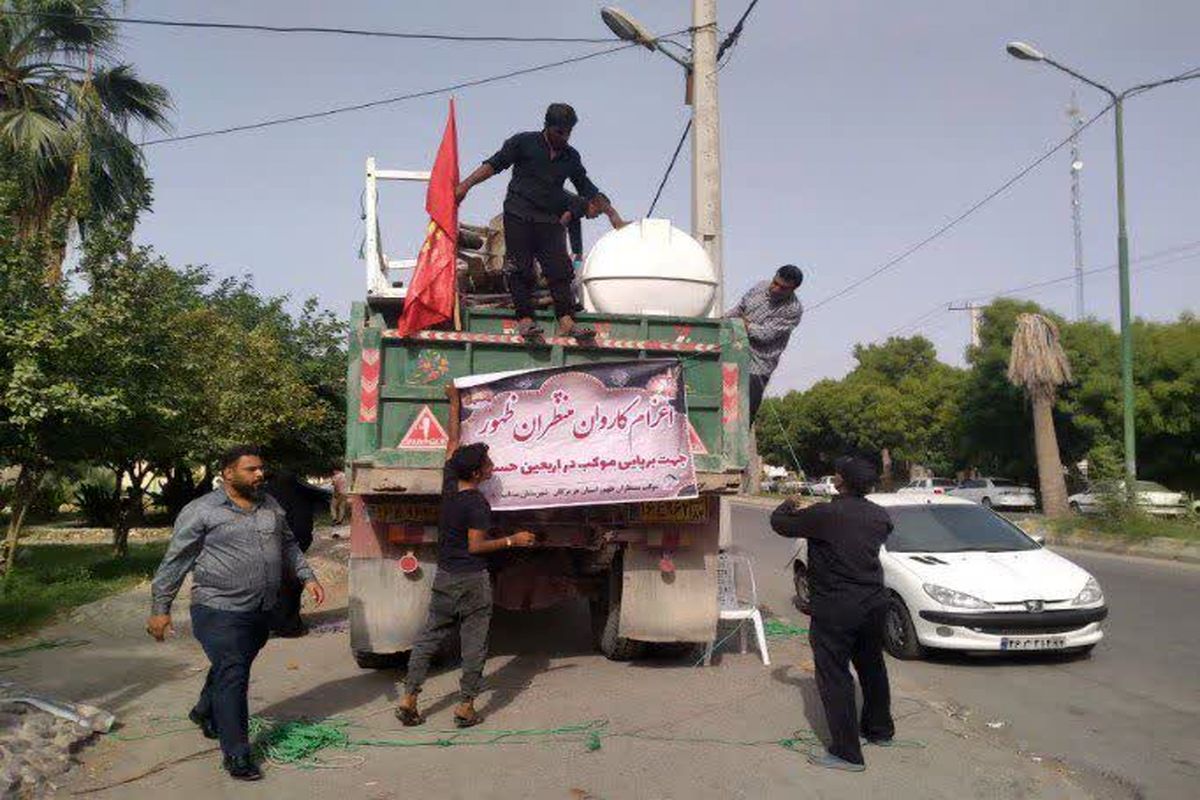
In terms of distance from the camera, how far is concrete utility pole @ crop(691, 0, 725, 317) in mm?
10508

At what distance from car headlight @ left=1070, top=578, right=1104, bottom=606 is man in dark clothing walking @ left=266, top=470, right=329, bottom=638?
6272 millimetres

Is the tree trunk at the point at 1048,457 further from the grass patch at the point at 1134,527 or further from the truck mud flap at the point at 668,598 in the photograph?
the truck mud flap at the point at 668,598

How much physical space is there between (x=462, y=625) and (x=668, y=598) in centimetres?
177

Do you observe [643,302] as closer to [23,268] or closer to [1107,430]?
[23,268]

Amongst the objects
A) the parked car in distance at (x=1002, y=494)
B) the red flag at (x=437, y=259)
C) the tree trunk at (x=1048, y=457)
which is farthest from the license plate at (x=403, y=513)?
the parked car in distance at (x=1002, y=494)

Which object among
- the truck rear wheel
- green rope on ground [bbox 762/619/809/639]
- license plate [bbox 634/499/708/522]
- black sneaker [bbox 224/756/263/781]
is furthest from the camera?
green rope on ground [bbox 762/619/809/639]

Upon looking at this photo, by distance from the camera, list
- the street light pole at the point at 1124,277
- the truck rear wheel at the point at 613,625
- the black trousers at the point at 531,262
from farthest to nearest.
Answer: the street light pole at the point at 1124,277
the truck rear wheel at the point at 613,625
the black trousers at the point at 531,262

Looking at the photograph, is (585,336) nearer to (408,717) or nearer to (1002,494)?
(408,717)

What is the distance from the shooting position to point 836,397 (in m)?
56.3

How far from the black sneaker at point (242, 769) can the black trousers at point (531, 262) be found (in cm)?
321

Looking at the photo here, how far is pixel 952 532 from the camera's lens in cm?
923

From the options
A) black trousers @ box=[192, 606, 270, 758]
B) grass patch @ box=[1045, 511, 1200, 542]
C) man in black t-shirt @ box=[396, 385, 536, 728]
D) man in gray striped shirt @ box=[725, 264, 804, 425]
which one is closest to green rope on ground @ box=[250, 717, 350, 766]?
black trousers @ box=[192, 606, 270, 758]

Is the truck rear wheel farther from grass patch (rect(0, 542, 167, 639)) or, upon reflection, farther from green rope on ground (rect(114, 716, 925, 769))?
grass patch (rect(0, 542, 167, 639))

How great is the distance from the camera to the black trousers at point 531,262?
6.76 metres
